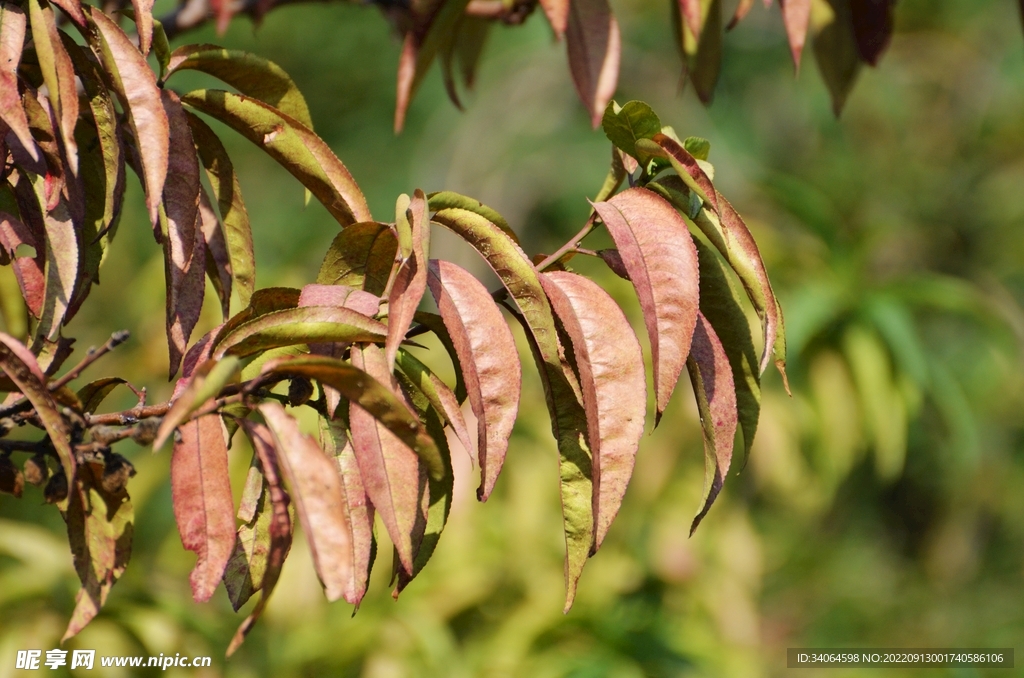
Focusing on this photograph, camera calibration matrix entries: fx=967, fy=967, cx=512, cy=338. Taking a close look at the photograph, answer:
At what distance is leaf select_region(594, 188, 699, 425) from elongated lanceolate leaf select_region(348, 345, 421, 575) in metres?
0.14

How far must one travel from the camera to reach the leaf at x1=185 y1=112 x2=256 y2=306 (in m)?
0.68

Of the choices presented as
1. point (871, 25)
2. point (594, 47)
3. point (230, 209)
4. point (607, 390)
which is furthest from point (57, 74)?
point (871, 25)

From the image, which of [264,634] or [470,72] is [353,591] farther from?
[264,634]

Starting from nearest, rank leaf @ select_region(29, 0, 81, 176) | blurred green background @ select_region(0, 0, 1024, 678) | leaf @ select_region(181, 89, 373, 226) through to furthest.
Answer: leaf @ select_region(29, 0, 81, 176)
leaf @ select_region(181, 89, 373, 226)
blurred green background @ select_region(0, 0, 1024, 678)

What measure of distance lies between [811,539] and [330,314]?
3350 millimetres

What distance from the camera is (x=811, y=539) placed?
3555 millimetres

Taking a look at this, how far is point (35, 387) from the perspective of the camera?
1.67ft

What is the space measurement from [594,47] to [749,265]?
0.41m

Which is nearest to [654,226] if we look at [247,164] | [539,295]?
[539,295]

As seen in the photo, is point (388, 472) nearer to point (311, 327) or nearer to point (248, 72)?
point (311, 327)

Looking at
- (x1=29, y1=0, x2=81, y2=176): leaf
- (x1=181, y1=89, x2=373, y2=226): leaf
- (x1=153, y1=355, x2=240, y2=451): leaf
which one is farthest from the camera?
(x1=181, y1=89, x2=373, y2=226): leaf

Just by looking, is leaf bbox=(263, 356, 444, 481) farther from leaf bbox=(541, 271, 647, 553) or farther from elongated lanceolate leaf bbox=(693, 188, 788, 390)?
elongated lanceolate leaf bbox=(693, 188, 788, 390)

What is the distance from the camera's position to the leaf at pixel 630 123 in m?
0.59

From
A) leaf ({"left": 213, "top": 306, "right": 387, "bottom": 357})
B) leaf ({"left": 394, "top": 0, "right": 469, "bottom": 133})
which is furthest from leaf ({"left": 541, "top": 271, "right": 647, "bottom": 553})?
leaf ({"left": 394, "top": 0, "right": 469, "bottom": 133})
